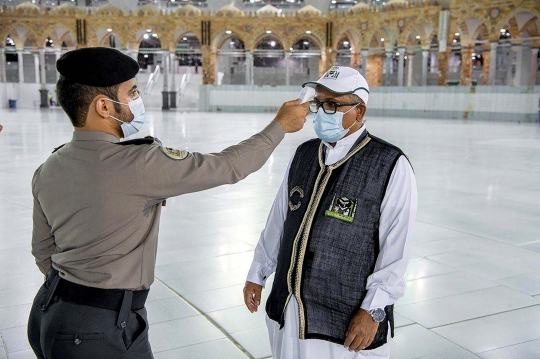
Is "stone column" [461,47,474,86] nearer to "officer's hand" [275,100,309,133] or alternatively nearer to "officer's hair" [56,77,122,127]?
"officer's hand" [275,100,309,133]

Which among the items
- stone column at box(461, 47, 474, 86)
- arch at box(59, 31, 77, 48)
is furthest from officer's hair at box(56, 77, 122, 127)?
arch at box(59, 31, 77, 48)

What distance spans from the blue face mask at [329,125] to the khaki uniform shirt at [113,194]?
0.41 metres

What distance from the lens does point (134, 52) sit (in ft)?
116

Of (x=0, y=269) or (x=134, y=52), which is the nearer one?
(x=0, y=269)

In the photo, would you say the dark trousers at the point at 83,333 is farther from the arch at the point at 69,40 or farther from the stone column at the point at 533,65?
the arch at the point at 69,40

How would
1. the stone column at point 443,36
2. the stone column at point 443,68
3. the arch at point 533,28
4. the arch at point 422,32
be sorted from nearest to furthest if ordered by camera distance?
the stone column at point 443,36
the stone column at point 443,68
the arch at point 533,28
the arch at point 422,32

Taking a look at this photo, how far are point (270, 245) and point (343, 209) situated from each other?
52 centimetres

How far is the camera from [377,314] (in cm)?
204

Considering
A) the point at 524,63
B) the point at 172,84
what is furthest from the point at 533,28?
the point at 172,84

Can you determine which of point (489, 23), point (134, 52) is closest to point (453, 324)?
point (489, 23)

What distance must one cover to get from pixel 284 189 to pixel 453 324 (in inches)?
73.1

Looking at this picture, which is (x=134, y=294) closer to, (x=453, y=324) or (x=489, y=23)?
(x=453, y=324)

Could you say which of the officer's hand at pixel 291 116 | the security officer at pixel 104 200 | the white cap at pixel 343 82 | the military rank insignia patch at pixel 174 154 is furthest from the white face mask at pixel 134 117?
the white cap at pixel 343 82

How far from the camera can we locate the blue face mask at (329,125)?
2225 mm
